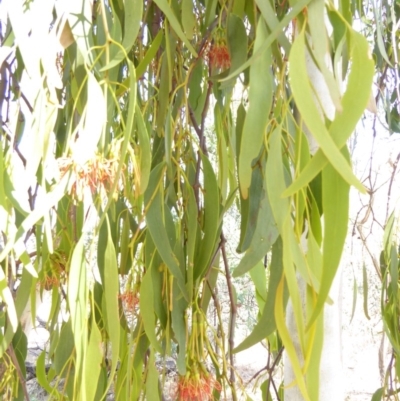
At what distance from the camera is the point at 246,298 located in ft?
7.95

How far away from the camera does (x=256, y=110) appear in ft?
1.14

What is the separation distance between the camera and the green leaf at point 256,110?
343 mm

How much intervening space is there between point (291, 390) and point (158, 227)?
0.73ft

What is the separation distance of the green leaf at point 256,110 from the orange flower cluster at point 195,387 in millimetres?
205

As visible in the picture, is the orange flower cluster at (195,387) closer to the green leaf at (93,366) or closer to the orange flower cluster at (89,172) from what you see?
the green leaf at (93,366)

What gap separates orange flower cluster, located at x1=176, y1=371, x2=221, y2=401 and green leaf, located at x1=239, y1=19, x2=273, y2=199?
205 millimetres

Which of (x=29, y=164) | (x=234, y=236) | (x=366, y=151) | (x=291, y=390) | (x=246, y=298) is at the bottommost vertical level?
(x=291, y=390)

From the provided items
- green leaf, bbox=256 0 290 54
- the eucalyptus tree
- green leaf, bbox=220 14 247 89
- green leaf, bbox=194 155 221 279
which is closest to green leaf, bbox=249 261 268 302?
the eucalyptus tree

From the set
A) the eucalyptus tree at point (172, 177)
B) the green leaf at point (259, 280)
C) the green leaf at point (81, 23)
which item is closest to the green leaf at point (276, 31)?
the eucalyptus tree at point (172, 177)

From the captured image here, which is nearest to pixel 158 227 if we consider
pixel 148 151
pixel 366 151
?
pixel 148 151

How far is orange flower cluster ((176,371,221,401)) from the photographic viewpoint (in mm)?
471

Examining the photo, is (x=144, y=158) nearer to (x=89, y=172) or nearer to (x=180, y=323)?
(x=89, y=172)

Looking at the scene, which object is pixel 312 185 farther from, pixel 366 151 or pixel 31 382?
pixel 31 382

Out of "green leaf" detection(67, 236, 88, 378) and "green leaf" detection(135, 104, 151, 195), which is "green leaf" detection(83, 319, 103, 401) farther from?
"green leaf" detection(135, 104, 151, 195)
